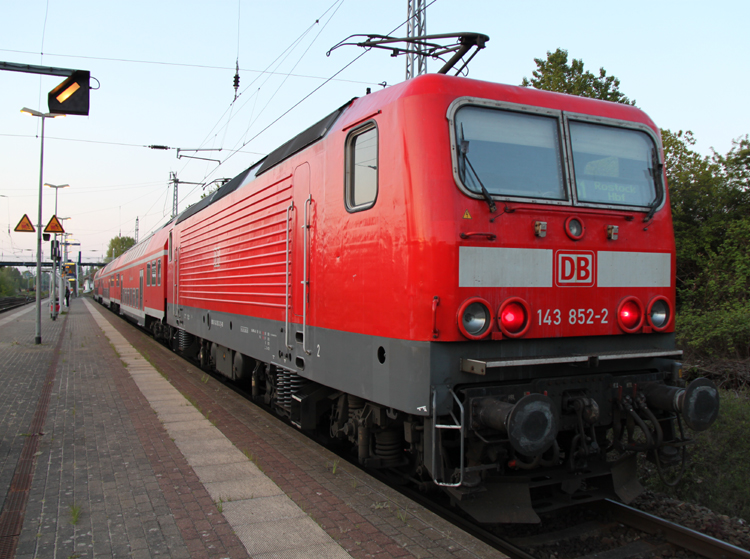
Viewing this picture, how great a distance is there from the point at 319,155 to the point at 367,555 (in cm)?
355

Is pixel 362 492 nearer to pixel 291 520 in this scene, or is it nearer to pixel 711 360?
pixel 291 520

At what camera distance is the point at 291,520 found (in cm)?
405

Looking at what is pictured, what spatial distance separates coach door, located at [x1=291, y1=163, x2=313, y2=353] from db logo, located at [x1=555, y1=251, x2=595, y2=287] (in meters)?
2.39

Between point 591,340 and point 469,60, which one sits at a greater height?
point 469,60

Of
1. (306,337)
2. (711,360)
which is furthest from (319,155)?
(711,360)

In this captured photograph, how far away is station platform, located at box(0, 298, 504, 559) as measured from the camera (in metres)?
3.68

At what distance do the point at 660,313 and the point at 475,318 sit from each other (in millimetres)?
1878

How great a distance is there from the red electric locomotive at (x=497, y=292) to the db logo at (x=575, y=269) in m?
0.01

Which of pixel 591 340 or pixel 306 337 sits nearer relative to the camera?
pixel 591 340

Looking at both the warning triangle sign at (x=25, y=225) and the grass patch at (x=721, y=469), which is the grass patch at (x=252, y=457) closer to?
the grass patch at (x=721, y=469)

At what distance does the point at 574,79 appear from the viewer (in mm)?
20969

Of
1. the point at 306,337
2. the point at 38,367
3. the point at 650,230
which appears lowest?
the point at 38,367

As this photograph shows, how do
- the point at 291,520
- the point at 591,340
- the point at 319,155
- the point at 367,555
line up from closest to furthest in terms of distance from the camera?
1. the point at 367,555
2. the point at 291,520
3. the point at 591,340
4. the point at 319,155

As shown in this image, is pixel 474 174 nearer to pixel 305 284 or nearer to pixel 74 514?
pixel 305 284
